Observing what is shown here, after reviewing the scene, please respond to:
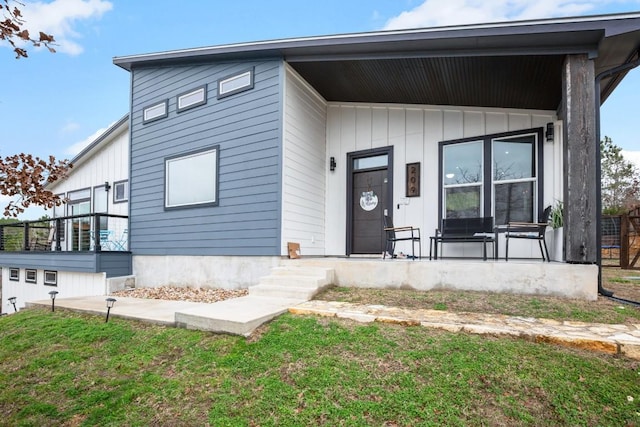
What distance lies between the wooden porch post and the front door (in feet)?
10.2

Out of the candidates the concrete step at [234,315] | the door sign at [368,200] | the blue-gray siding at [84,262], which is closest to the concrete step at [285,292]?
the concrete step at [234,315]

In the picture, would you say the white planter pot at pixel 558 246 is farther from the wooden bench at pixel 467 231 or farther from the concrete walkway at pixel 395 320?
the concrete walkway at pixel 395 320

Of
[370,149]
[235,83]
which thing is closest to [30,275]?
[235,83]

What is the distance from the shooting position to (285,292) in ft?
16.3

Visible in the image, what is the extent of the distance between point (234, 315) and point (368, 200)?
4188 millimetres

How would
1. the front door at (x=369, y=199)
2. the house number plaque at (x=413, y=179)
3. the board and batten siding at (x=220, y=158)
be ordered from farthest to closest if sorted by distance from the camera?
1. the front door at (x=369, y=199)
2. the house number plaque at (x=413, y=179)
3. the board and batten siding at (x=220, y=158)

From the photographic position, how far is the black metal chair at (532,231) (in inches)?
209

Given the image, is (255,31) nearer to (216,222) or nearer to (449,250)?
(216,222)

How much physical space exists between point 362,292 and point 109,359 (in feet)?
9.96

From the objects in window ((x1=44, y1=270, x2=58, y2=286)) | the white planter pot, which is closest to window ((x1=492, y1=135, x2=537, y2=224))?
the white planter pot

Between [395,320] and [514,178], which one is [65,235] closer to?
[395,320]

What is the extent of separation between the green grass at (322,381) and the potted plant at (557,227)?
267cm

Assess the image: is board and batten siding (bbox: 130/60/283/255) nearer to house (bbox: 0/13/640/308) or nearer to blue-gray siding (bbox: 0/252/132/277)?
house (bbox: 0/13/640/308)

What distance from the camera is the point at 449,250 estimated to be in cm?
652
